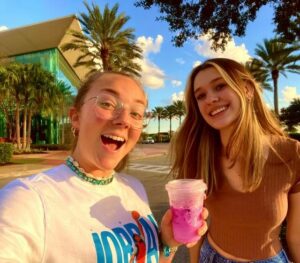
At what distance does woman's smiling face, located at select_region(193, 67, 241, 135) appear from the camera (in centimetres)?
230

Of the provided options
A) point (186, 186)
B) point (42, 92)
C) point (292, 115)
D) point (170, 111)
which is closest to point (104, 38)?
point (42, 92)

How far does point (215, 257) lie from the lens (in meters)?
2.22

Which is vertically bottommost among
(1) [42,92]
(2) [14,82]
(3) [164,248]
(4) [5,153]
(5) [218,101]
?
(4) [5,153]

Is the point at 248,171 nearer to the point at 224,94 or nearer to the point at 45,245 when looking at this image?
the point at 224,94

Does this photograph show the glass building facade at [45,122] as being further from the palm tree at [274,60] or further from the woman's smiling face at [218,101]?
the woman's smiling face at [218,101]

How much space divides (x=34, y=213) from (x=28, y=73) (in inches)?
1267

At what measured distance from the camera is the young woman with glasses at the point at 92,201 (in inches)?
45.8

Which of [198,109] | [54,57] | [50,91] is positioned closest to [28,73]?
[50,91]

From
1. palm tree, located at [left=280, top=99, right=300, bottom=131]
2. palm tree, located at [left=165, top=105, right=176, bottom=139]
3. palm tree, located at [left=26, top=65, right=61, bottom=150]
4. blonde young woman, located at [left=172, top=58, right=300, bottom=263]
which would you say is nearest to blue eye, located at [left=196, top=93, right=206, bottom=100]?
blonde young woman, located at [left=172, top=58, right=300, bottom=263]

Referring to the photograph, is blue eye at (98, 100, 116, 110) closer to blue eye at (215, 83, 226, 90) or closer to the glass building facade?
blue eye at (215, 83, 226, 90)

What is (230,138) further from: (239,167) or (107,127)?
(107,127)

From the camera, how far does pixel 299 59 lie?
92.0 ft

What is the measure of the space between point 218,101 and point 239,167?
0.46 metres

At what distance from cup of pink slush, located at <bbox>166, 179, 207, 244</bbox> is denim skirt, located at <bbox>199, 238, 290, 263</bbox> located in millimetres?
662
